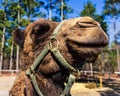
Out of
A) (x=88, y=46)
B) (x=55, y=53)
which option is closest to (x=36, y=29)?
(x=55, y=53)

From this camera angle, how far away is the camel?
1.88 meters

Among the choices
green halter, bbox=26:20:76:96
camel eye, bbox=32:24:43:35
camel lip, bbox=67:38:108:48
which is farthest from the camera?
camel eye, bbox=32:24:43:35

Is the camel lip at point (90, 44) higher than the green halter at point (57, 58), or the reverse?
the camel lip at point (90, 44)

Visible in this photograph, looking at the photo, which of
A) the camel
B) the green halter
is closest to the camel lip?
the camel

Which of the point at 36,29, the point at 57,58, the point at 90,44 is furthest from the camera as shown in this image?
the point at 36,29

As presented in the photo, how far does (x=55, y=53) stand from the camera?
2008mm

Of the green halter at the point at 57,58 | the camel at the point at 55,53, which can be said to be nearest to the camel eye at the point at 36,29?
the camel at the point at 55,53

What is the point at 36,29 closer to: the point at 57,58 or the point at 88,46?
the point at 57,58

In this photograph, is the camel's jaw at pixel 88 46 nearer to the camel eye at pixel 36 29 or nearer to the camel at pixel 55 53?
the camel at pixel 55 53

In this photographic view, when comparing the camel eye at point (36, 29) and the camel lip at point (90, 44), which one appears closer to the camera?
the camel lip at point (90, 44)

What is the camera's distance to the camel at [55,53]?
1884mm

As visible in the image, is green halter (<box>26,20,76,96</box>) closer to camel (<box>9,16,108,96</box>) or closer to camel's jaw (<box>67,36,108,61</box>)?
camel (<box>9,16,108,96</box>)

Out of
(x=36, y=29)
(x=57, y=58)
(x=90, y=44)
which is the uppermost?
(x=36, y=29)

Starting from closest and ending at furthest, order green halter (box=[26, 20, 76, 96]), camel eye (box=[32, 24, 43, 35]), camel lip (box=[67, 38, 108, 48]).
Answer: camel lip (box=[67, 38, 108, 48]) < green halter (box=[26, 20, 76, 96]) < camel eye (box=[32, 24, 43, 35])
